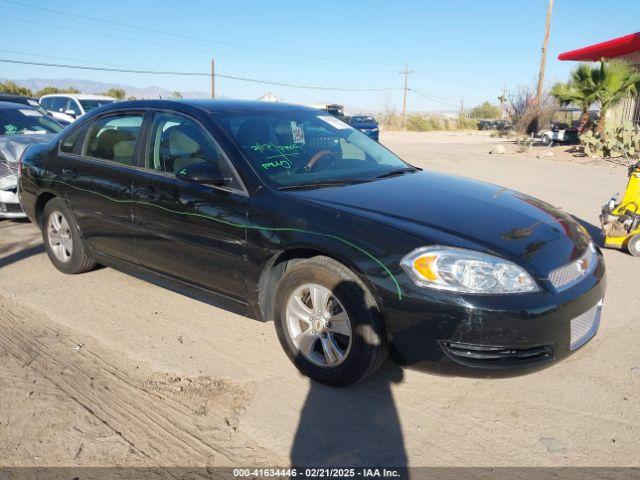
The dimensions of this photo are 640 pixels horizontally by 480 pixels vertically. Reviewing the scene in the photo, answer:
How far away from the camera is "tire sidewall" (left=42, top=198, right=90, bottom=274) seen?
4.94 meters

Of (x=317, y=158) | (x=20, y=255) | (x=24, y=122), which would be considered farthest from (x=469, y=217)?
(x=24, y=122)

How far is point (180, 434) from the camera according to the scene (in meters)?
2.83

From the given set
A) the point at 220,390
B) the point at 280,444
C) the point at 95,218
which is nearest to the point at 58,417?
the point at 220,390

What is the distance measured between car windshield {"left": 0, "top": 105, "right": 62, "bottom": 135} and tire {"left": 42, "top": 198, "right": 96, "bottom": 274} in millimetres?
3748

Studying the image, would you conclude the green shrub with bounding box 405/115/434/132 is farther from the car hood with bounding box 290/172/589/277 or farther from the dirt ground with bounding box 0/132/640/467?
the car hood with bounding box 290/172/589/277

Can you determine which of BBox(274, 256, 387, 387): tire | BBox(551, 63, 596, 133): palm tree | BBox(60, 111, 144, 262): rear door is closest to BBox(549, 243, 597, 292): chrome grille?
BBox(274, 256, 387, 387): tire

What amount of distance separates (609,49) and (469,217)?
25801 mm

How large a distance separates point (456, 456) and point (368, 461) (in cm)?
44

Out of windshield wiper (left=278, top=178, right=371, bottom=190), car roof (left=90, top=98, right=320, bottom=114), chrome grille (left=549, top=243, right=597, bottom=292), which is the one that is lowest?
chrome grille (left=549, top=243, right=597, bottom=292)

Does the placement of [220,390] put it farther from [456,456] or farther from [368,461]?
[456,456]

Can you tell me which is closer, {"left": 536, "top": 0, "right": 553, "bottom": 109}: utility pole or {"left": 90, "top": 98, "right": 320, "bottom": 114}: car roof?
{"left": 90, "top": 98, "right": 320, "bottom": 114}: car roof

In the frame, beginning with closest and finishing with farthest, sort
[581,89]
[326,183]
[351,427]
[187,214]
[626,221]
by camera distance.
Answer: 1. [351,427]
2. [326,183]
3. [187,214]
4. [626,221]
5. [581,89]

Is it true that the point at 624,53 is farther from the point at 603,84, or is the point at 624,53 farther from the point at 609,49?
the point at 603,84

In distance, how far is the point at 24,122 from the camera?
27.8 feet
